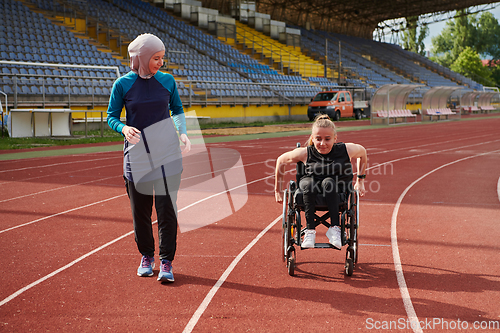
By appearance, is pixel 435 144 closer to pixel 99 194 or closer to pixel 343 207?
pixel 99 194

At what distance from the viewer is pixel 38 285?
13.5 feet

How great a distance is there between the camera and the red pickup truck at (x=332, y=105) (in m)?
32.2

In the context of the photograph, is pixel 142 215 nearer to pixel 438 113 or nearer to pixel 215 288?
pixel 215 288

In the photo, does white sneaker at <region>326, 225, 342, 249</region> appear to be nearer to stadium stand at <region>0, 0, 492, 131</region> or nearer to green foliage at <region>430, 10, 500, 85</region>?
stadium stand at <region>0, 0, 492, 131</region>

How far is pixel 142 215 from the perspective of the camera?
4.19 metres

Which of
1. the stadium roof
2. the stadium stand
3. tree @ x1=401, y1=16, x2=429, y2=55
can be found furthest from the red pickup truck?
tree @ x1=401, y1=16, x2=429, y2=55

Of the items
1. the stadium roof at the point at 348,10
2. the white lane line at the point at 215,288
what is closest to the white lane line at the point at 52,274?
the white lane line at the point at 215,288

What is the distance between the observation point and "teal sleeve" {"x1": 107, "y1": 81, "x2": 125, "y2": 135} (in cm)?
395

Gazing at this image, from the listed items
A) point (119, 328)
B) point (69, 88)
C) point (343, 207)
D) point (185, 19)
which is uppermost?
point (185, 19)

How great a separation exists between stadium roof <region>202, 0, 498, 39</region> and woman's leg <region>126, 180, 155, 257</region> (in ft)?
159

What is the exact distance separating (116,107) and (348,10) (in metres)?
58.1

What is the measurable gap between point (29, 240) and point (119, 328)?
2.74m

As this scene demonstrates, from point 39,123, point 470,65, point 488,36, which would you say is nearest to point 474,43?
point 488,36

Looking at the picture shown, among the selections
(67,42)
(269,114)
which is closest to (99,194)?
(67,42)
